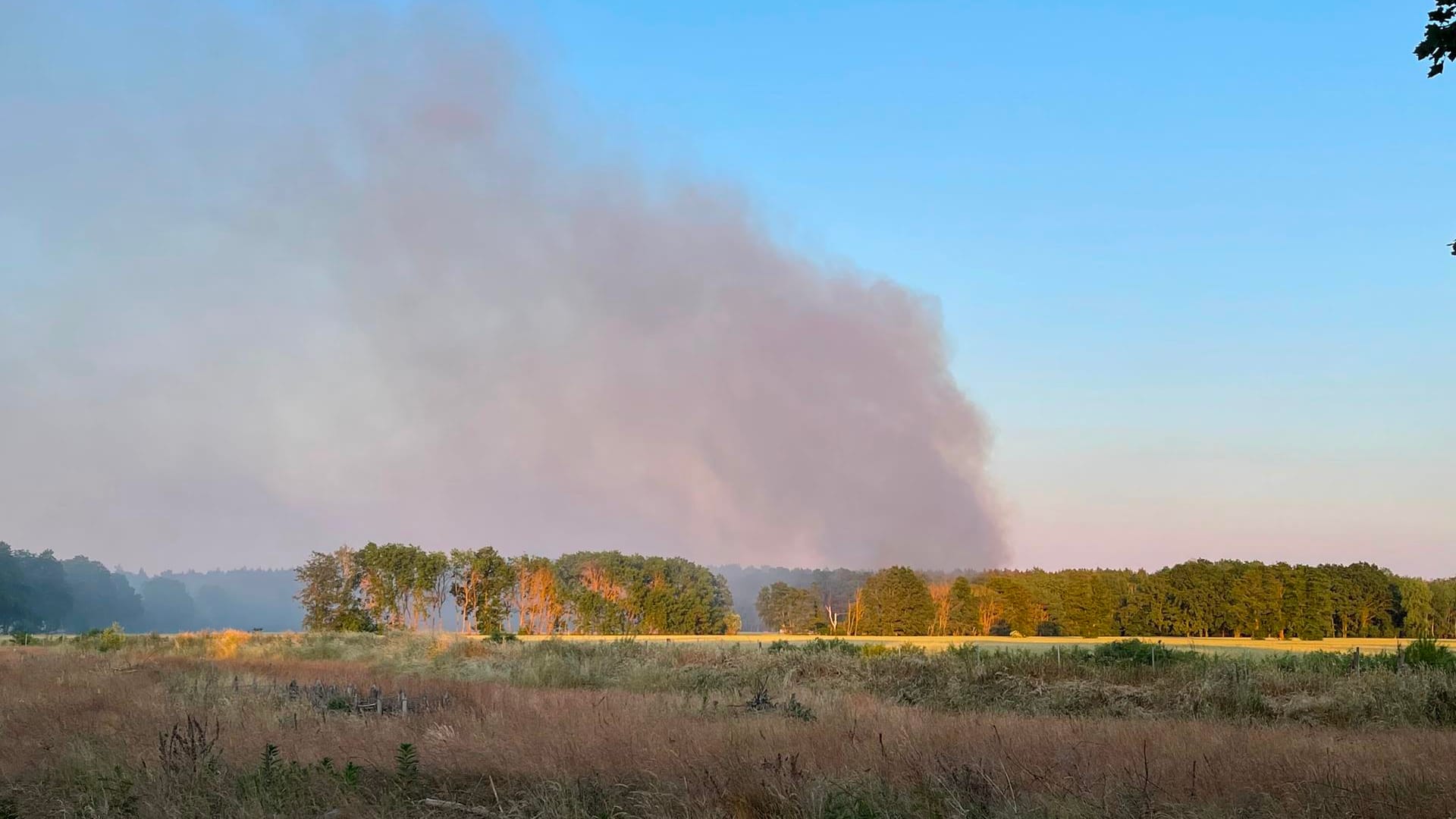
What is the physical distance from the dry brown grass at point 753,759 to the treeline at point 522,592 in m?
69.6

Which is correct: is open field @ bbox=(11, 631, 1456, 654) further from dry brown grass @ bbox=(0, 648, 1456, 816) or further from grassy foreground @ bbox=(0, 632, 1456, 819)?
dry brown grass @ bbox=(0, 648, 1456, 816)

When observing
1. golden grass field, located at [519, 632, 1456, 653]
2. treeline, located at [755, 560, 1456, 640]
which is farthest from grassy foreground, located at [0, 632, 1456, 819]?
treeline, located at [755, 560, 1456, 640]

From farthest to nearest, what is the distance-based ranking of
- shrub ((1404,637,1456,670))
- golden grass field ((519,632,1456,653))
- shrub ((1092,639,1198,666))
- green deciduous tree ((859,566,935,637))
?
green deciduous tree ((859,566,935,637))
golden grass field ((519,632,1456,653))
shrub ((1092,639,1198,666))
shrub ((1404,637,1456,670))

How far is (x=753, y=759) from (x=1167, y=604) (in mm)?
94342

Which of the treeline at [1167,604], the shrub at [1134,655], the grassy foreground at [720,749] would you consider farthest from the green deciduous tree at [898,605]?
the grassy foreground at [720,749]

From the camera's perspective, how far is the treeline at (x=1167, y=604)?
84.4 metres

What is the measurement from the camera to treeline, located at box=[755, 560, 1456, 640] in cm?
8438

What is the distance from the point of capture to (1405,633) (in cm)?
8194

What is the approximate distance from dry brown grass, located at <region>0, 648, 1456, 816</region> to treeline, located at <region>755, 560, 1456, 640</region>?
246ft

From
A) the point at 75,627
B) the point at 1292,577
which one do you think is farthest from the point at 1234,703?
the point at 75,627

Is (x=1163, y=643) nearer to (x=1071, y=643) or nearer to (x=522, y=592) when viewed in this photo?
(x=1071, y=643)

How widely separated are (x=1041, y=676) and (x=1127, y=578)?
263 feet

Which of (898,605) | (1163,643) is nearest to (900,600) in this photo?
(898,605)

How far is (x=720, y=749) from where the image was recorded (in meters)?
10.6
